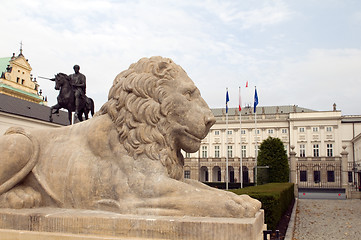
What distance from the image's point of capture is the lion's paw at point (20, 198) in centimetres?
310

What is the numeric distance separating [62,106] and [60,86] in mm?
538

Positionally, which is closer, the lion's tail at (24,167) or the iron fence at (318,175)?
the lion's tail at (24,167)

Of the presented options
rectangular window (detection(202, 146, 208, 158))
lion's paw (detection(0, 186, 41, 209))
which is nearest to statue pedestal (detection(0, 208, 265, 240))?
lion's paw (detection(0, 186, 41, 209))

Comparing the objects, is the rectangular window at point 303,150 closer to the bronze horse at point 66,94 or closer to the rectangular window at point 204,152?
the rectangular window at point 204,152

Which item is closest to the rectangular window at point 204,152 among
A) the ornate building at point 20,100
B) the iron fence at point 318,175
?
the iron fence at point 318,175

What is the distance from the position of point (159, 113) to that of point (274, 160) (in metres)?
27.9

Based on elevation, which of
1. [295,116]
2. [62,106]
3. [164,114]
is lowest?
[164,114]

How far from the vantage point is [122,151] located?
3049 millimetres

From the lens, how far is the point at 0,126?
89.7 feet

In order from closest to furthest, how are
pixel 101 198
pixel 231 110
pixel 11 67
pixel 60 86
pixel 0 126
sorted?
pixel 101 198, pixel 60 86, pixel 0 126, pixel 11 67, pixel 231 110

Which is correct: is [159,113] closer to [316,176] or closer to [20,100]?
[20,100]

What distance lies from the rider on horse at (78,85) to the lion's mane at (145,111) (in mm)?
5483

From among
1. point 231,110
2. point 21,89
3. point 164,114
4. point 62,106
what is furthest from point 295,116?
point 164,114

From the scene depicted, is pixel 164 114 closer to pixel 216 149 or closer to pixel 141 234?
pixel 141 234
